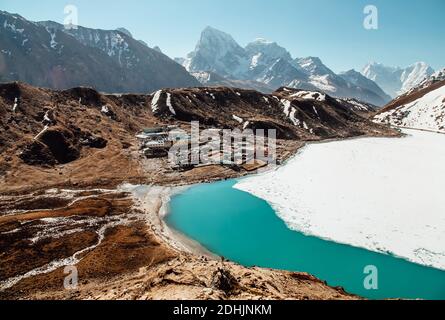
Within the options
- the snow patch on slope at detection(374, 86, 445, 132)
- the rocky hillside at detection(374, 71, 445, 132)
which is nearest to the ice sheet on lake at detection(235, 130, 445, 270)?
the snow patch on slope at detection(374, 86, 445, 132)

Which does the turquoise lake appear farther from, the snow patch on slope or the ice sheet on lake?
the snow patch on slope

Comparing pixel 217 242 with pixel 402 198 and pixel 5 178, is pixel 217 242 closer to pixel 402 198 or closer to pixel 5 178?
pixel 402 198

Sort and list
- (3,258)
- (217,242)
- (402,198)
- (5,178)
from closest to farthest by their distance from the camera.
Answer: (3,258) < (217,242) < (402,198) < (5,178)

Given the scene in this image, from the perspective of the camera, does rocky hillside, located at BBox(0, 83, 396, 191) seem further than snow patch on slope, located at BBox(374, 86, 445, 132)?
No

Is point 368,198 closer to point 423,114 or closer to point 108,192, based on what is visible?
point 108,192

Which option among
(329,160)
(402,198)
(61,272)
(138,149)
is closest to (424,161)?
(329,160)

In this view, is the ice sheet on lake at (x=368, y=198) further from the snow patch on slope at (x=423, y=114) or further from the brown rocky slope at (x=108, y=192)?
the snow patch on slope at (x=423, y=114)
